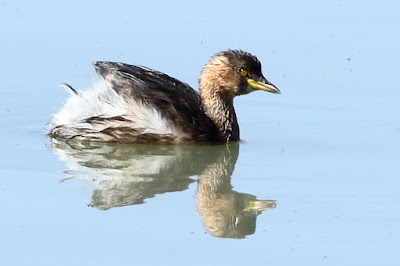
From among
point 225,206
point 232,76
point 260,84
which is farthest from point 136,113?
point 225,206

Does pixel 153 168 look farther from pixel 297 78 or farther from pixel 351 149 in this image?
pixel 297 78

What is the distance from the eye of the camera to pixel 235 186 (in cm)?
778

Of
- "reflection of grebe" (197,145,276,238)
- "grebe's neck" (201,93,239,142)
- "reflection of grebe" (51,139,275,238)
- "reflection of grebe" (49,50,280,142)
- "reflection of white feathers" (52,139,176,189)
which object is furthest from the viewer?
"grebe's neck" (201,93,239,142)

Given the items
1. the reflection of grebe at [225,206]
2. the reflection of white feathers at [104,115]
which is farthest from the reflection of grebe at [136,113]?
the reflection of grebe at [225,206]

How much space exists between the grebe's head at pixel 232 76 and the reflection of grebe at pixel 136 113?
16cm

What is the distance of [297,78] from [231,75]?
1285mm

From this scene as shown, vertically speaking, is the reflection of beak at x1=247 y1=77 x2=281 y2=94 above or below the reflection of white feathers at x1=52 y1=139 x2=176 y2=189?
above

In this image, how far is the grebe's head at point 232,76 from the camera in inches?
369

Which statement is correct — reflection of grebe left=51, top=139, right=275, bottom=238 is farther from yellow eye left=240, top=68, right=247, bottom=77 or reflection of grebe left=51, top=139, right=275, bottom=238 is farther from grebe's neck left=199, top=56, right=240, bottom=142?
yellow eye left=240, top=68, right=247, bottom=77

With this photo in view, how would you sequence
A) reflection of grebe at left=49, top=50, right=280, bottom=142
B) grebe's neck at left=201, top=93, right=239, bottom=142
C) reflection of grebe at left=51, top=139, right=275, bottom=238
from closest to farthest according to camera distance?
reflection of grebe at left=51, top=139, right=275, bottom=238, reflection of grebe at left=49, top=50, right=280, bottom=142, grebe's neck at left=201, top=93, right=239, bottom=142

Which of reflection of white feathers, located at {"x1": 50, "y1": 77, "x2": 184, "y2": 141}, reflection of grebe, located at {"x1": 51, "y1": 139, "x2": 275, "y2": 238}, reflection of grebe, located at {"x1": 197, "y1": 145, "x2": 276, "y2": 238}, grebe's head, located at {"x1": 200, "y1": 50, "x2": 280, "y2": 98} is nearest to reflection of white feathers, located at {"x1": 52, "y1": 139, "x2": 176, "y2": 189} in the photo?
reflection of grebe, located at {"x1": 51, "y1": 139, "x2": 275, "y2": 238}

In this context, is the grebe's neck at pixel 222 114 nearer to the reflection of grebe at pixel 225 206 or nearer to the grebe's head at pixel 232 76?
the grebe's head at pixel 232 76

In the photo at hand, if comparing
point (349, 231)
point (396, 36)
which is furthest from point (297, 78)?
point (349, 231)

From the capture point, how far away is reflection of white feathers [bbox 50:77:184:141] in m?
8.98
